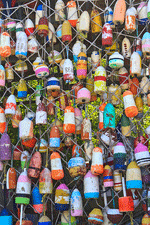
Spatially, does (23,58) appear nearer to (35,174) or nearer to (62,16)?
(62,16)

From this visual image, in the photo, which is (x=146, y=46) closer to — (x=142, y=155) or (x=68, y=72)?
(x=68, y=72)

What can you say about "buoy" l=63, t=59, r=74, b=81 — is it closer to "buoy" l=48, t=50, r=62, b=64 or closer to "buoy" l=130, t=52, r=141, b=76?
"buoy" l=48, t=50, r=62, b=64

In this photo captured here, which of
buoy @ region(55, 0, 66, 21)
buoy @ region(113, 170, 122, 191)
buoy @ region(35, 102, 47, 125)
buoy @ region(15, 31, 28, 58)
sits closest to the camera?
buoy @ region(113, 170, 122, 191)

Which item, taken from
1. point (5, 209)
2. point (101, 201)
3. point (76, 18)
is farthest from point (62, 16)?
point (101, 201)

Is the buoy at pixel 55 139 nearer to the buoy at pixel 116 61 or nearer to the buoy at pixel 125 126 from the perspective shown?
the buoy at pixel 125 126

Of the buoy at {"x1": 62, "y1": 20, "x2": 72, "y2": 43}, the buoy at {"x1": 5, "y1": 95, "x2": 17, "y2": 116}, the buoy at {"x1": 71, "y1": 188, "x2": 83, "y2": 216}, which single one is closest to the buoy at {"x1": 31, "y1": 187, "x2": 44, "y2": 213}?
the buoy at {"x1": 71, "y1": 188, "x2": 83, "y2": 216}

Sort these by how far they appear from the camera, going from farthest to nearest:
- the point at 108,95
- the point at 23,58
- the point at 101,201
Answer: the point at 101,201 → the point at 23,58 → the point at 108,95
